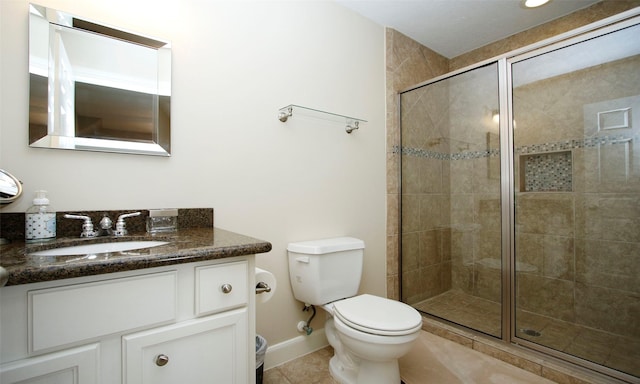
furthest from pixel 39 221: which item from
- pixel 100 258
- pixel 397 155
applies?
pixel 397 155

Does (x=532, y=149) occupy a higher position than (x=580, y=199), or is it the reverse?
(x=532, y=149)

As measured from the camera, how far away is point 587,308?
1821mm

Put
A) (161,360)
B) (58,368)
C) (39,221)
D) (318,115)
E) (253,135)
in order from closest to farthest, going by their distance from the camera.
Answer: (58,368)
(161,360)
(39,221)
(253,135)
(318,115)

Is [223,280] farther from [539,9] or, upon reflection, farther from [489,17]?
[539,9]

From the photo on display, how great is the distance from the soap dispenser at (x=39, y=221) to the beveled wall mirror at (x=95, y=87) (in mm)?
224

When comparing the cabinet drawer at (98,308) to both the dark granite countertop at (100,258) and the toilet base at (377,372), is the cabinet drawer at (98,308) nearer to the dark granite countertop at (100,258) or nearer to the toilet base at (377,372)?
the dark granite countertop at (100,258)

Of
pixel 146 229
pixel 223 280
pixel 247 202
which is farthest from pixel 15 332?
pixel 247 202

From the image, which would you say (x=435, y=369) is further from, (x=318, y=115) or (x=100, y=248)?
(x=100, y=248)

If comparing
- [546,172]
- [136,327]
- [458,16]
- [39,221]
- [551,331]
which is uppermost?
[458,16]

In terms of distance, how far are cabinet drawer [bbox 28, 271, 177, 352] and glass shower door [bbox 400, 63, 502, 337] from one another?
6.27 feet

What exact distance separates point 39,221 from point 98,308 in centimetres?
57

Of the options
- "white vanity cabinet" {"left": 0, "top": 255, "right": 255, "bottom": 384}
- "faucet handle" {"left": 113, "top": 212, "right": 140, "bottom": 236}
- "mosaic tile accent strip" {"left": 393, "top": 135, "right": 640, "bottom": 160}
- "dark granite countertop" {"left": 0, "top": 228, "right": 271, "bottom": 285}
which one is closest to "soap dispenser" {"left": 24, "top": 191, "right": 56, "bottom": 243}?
"dark granite countertop" {"left": 0, "top": 228, "right": 271, "bottom": 285}

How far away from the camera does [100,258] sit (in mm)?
721

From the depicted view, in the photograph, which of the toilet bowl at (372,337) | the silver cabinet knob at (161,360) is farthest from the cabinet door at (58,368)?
the toilet bowl at (372,337)
